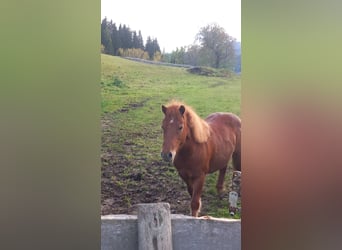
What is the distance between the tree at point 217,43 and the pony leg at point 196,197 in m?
0.78

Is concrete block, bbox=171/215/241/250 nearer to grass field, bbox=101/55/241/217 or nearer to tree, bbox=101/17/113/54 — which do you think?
grass field, bbox=101/55/241/217

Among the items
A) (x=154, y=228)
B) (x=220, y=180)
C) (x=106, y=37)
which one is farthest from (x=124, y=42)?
(x=154, y=228)

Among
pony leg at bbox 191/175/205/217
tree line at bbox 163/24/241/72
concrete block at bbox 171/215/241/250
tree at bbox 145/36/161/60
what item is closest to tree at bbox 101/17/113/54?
tree at bbox 145/36/161/60

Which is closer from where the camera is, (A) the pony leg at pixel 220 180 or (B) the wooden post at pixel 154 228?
(B) the wooden post at pixel 154 228

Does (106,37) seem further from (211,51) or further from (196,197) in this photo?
(196,197)

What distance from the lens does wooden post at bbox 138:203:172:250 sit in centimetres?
288

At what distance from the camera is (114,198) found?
9.56ft

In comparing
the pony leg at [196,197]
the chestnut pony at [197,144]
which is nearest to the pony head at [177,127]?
the chestnut pony at [197,144]

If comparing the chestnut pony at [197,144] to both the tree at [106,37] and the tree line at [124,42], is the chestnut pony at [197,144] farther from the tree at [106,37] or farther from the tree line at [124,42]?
the tree at [106,37]

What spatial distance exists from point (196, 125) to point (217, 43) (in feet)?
1.83

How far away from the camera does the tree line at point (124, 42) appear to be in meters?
2.88
